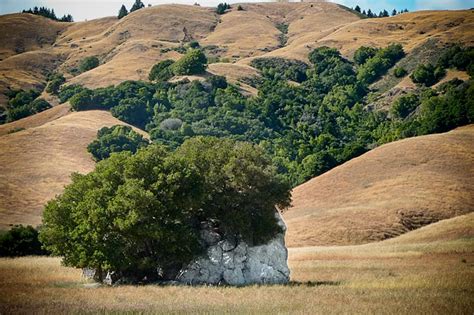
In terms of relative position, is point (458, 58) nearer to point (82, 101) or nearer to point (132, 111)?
point (132, 111)

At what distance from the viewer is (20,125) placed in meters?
162

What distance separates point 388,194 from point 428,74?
101463mm

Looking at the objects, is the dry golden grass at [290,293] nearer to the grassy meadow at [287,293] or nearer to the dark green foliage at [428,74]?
the grassy meadow at [287,293]

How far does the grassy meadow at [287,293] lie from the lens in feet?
78.8

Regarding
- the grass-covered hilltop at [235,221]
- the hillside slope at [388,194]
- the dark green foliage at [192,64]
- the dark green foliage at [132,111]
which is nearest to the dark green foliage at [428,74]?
the grass-covered hilltop at [235,221]

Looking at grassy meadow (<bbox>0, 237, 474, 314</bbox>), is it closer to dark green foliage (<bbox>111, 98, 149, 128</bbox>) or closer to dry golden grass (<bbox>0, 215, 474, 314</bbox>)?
dry golden grass (<bbox>0, 215, 474, 314</bbox>)

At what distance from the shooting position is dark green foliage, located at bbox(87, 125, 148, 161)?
137 m

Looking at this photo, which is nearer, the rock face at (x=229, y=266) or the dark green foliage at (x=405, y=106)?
the rock face at (x=229, y=266)

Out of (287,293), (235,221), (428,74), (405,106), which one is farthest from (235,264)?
(428,74)

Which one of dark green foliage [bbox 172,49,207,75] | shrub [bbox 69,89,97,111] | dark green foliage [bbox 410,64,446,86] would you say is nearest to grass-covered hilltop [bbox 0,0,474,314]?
shrub [bbox 69,89,97,111]

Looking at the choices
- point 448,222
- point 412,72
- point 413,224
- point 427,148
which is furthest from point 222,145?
point 412,72

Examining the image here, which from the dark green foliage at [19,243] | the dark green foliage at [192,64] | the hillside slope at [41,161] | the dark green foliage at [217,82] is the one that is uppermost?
the dark green foliage at [192,64]

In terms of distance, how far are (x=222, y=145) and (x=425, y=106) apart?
406 feet

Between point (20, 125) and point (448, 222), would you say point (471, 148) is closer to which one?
point (448, 222)
